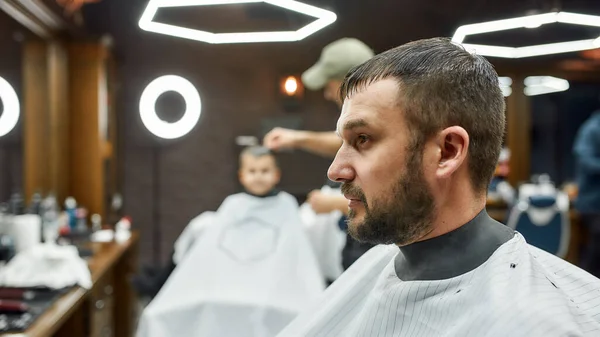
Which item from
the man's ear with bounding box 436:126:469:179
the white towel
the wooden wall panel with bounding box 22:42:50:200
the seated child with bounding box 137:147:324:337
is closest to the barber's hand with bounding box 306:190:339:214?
the seated child with bounding box 137:147:324:337

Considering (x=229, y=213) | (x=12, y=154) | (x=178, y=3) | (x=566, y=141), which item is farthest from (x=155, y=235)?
(x=566, y=141)

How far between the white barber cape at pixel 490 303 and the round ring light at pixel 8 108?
196 centimetres

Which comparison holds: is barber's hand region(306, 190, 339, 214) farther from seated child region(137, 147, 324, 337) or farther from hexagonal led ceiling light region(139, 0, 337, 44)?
hexagonal led ceiling light region(139, 0, 337, 44)

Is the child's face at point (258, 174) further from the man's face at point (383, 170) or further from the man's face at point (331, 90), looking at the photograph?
the man's face at point (383, 170)

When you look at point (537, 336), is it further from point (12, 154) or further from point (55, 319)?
point (12, 154)

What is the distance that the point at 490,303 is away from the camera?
31.2 inches

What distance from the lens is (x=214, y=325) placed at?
186 centimetres

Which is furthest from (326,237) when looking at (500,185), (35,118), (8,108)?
(35,118)

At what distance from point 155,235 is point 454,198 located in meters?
1.12

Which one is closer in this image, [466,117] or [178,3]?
[466,117]

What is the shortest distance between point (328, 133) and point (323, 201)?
Answer: 17cm

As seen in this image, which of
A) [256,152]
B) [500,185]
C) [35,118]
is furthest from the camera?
[35,118]

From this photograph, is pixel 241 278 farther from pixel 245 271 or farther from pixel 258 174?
pixel 258 174

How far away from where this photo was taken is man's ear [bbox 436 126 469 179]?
2.74ft
